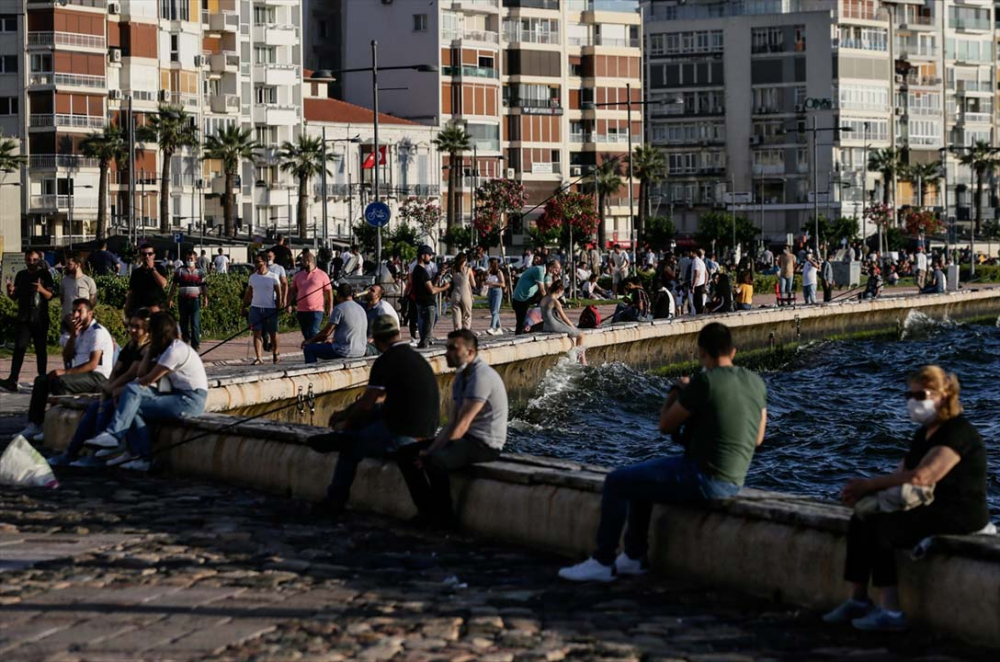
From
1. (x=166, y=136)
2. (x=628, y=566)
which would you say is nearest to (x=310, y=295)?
(x=628, y=566)

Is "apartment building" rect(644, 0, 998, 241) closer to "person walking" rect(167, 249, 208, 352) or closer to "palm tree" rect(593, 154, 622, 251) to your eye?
"palm tree" rect(593, 154, 622, 251)

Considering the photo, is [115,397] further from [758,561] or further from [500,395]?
[758,561]

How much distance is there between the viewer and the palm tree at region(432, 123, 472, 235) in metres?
109

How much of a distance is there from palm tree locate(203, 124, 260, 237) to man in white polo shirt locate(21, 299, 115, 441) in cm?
8196

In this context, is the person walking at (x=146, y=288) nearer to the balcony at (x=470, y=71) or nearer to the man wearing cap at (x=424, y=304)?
the man wearing cap at (x=424, y=304)

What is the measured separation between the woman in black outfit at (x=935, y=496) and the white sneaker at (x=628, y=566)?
5.40 feet

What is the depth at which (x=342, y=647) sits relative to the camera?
8.78 m

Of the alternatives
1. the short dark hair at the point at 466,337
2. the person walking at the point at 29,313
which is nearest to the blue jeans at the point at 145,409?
the short dark hair at the point at 466,337

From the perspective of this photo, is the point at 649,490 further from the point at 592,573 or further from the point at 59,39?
the point at 59,39

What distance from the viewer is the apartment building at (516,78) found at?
11200cm

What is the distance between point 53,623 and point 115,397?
6.22 m

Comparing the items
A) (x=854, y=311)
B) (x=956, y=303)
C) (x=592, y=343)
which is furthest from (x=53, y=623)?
(x=956, y=303)

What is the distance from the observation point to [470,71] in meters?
113

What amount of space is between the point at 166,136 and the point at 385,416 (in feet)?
284
